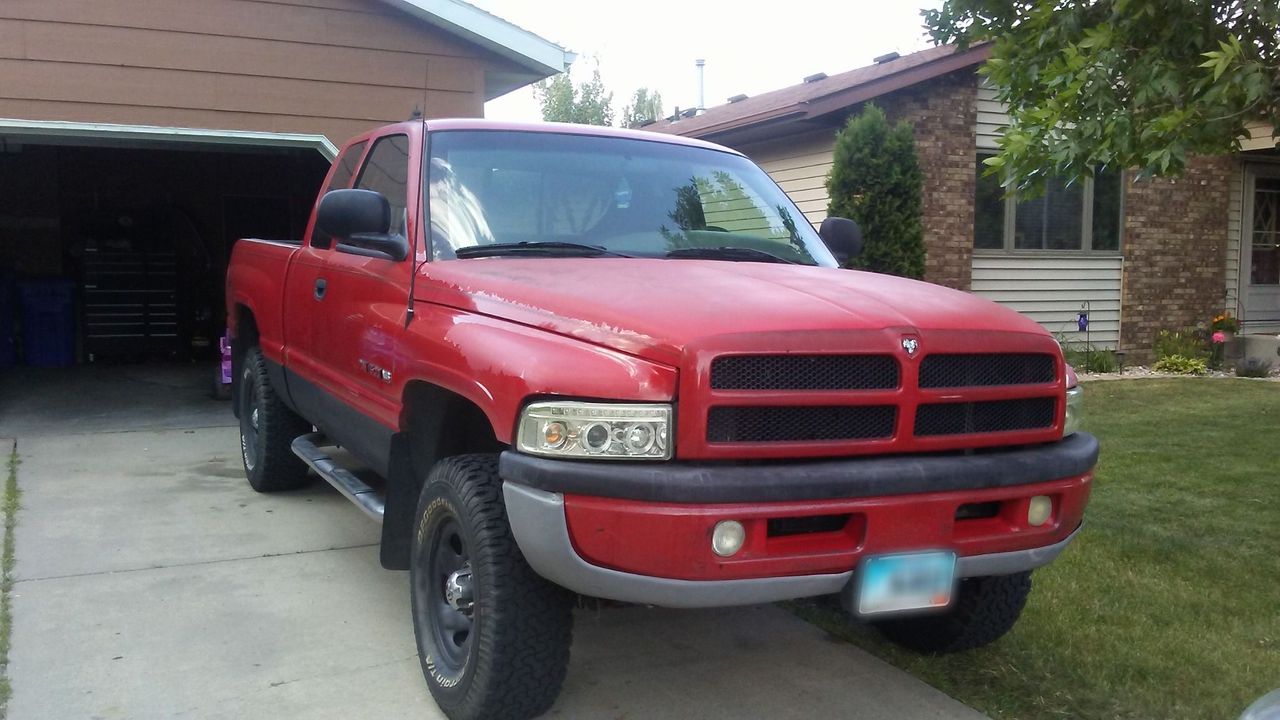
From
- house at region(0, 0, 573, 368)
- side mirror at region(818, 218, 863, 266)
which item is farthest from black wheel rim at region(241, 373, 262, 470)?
side mirror at region(818, 218, 863, 266)

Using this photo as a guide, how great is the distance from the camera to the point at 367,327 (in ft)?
14.0

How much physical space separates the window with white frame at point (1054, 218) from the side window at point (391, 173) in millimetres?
9185

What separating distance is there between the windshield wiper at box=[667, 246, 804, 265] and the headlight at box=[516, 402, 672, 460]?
1.30m

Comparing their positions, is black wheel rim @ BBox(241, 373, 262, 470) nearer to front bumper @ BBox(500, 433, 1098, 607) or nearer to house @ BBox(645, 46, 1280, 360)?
front bumper @ BBox(500, 433, 1098, 607)

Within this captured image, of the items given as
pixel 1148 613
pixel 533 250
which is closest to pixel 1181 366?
pixel 1148 613

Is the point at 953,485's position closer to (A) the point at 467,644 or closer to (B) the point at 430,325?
(A) the point at 467,644

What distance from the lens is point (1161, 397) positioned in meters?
10.9

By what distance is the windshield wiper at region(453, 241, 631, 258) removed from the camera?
3911mm

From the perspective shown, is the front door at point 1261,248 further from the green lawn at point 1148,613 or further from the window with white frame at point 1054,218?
the green lawn at point 1148,613

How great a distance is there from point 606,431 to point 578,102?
49264mm

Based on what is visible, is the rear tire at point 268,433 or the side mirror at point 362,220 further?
the rear tire at point 268,433

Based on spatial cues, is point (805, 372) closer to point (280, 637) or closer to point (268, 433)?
point (280, 637)

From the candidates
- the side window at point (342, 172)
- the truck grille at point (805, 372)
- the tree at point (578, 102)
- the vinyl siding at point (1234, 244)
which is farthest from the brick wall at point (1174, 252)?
the tree at point (578, 102)

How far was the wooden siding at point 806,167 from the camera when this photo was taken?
1222cm
